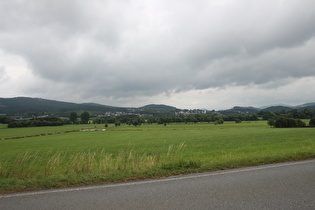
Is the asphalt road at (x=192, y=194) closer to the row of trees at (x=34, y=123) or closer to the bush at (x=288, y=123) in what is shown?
the bush at (x=288, y=123)

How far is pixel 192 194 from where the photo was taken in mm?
4973

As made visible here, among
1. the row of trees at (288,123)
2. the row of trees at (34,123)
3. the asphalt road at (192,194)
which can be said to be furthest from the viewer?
the row of trees at (34,123)

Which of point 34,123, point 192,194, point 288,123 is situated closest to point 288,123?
point 288,123

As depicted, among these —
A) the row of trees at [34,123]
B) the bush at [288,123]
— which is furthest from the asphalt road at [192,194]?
the row of trees at [34,123]

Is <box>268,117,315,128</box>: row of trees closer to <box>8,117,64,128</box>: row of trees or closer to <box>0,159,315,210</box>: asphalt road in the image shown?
<box>0,159,315,210</box>: asphalt road

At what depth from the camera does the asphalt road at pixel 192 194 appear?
14.4 feet

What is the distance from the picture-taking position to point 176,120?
138375mm

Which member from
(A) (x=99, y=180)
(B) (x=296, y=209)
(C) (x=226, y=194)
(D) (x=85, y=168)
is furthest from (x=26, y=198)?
(B) (x=296, y=209)

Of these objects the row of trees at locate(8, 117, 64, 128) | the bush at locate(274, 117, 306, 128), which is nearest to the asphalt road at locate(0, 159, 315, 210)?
the bush at locate(274, 117, 306, 128)

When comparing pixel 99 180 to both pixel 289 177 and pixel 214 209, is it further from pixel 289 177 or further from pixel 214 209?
pixel 289 177

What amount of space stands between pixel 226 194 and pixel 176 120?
134m

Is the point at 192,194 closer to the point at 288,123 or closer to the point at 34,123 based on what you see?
the point at 288,123

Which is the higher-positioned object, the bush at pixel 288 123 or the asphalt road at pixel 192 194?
the asphalt road at pixel 192 194

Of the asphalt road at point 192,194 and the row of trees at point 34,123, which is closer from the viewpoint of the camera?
the asphalt road at point 192,194
